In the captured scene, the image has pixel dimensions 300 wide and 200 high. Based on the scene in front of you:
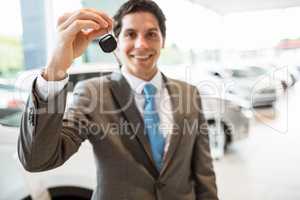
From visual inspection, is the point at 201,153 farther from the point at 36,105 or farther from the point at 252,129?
the point at 252,129

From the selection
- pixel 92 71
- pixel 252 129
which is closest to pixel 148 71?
pixel 92 71

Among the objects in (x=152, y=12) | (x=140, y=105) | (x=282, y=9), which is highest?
(x=282, y=9)

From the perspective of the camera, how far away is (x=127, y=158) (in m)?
0.88

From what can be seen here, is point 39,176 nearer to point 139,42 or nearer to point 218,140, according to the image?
point 139,42

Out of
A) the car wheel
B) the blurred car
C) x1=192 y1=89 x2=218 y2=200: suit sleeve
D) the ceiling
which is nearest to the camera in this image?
x1=192 y1=89 x2=218 y2=200: suit sleeve

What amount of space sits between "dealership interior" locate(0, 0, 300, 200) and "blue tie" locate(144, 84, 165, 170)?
1.93 feet

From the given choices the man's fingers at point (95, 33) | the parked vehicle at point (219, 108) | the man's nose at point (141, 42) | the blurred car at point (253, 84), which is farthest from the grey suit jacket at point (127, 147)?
the blurred car at point (253, 84)

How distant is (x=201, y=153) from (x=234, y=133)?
1.95 m

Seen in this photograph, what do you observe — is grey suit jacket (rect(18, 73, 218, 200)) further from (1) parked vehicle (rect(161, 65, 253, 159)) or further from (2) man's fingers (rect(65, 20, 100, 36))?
(1) parked vehicle (rect(161, 65, 253, 159))

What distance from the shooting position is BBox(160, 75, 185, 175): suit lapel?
917 mm

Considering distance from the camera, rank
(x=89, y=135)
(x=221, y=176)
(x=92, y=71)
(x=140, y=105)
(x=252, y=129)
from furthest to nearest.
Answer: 1. (x=221, y=176)
2. (x=252, y=129)
3. (x=92, y=71)
4. (x=140, y=105)
5. (x=89, y=135)

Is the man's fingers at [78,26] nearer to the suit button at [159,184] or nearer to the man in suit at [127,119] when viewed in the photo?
the man in suit at [127,119]

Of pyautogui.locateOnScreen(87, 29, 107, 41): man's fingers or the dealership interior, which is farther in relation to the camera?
the dealership interior

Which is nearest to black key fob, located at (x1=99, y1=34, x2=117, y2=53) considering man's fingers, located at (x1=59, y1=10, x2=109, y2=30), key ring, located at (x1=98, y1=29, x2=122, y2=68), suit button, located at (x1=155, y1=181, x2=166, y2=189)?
key ring, located at (x1=98, y1=29, x2=122, y2=68)
